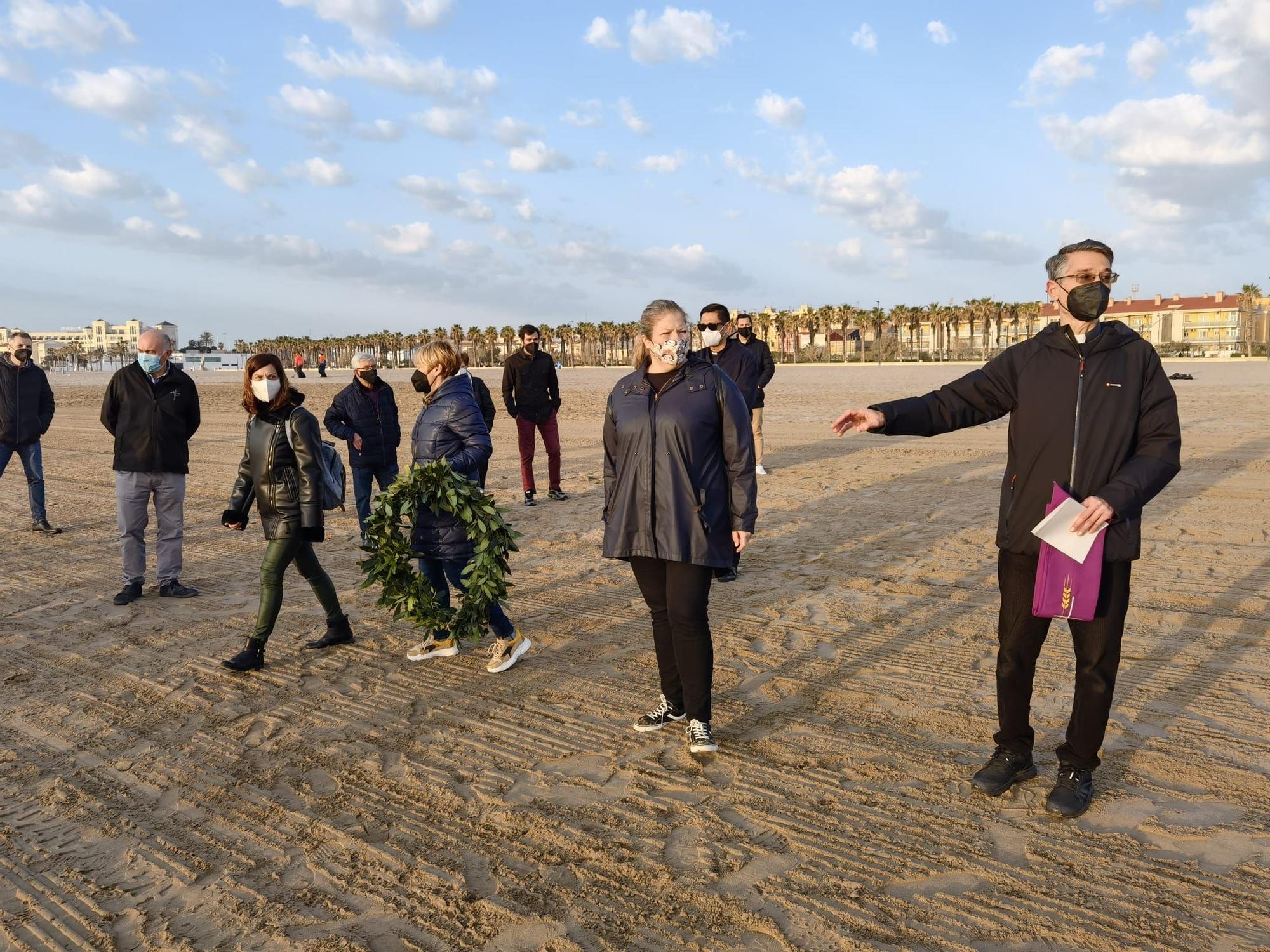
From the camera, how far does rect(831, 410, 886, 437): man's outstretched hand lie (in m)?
3.57

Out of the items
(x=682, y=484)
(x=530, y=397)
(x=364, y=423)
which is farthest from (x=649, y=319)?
(x=530, y=397)

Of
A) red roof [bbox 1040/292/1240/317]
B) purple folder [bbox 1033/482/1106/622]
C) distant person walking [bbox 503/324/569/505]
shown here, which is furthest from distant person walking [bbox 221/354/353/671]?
red roof [bbox 1040/292/1240/317]

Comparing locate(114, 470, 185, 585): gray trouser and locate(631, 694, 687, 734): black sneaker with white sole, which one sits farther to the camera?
locate(114, 470, 185, 585): gray trouser

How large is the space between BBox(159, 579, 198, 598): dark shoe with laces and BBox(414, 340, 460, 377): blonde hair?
123 inches

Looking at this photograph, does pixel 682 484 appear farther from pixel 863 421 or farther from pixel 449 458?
pixel 449 458

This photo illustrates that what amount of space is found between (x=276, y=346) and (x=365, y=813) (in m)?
157

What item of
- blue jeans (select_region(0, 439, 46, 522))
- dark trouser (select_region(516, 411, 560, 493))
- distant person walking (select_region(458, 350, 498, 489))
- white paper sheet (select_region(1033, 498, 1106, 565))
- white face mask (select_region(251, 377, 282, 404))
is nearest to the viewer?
white paper sheet (select_region(1033, 498, 1106, 565))

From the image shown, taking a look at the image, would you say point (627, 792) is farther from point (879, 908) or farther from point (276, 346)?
point (276, 346)

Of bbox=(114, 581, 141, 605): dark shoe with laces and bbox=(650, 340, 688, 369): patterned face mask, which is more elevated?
bbox=(650, 340, 688, 369): patterned face mask

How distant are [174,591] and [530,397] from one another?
14.7ft

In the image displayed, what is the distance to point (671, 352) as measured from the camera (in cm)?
392

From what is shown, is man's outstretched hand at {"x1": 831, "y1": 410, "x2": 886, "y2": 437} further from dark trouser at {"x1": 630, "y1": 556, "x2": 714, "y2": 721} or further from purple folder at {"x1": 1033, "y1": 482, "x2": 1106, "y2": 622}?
dark trouser at {"x1": 630, "y1": 556, "x2": 714, "y2": 721}

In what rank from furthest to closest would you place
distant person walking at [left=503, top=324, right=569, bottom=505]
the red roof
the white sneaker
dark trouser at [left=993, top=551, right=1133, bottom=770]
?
the red roof, distant person walking at [left=503, top=324, right=569, bottom=505], the white sneaker, dark trouser at [left=993, top=551, right=1133, bottom=770]

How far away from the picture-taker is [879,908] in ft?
9.52
